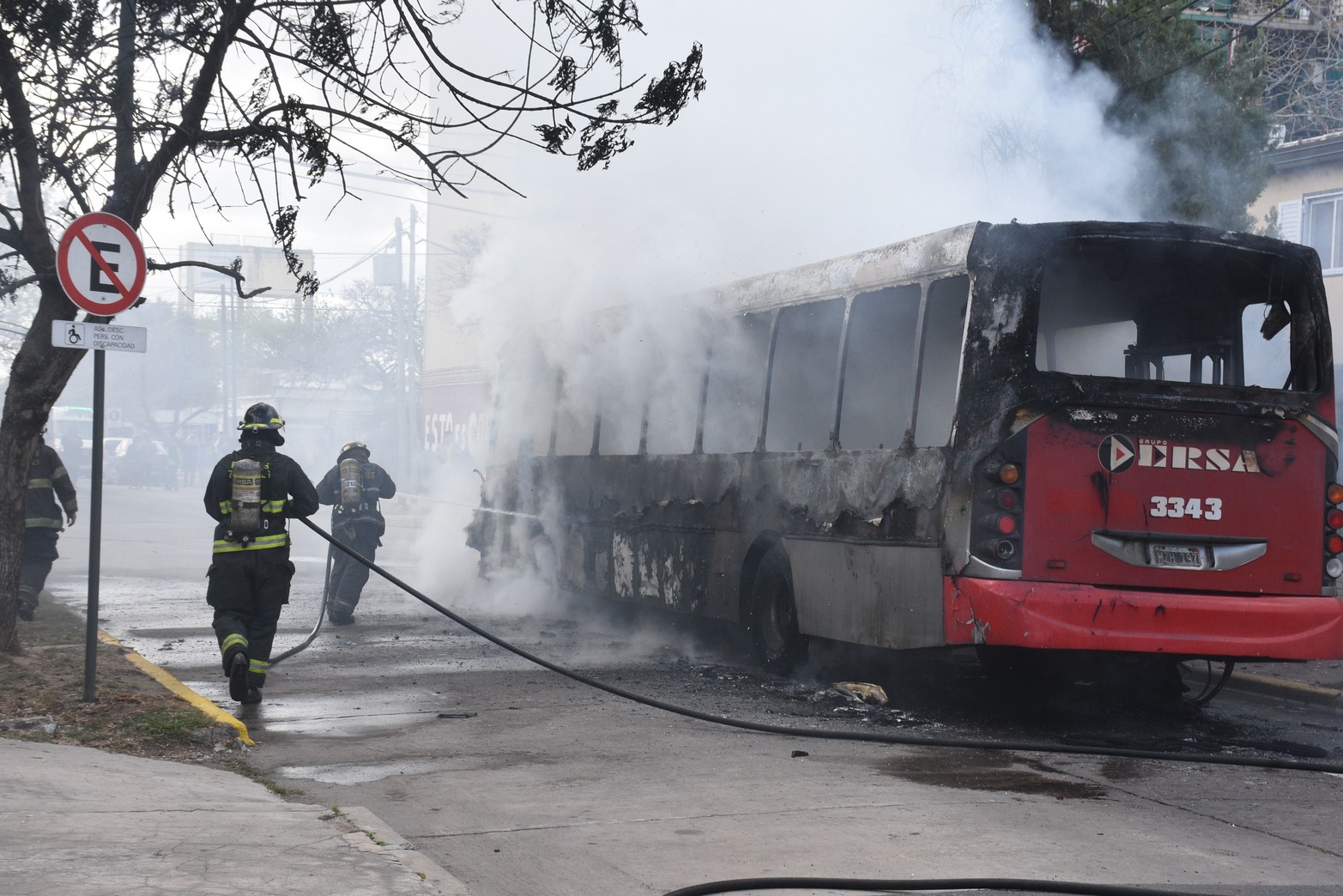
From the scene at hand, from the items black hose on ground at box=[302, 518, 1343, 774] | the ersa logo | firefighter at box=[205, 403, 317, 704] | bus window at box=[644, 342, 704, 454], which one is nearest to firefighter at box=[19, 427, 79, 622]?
firefighter at box=[205, 403, 317, 704]

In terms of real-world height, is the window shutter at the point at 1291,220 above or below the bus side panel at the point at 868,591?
above

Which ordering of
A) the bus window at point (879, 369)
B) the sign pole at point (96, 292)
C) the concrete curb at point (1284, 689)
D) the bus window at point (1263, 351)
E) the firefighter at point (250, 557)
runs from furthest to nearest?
1. the concrete curb at point (1284, 689)
2. the bus window at point (879, 369)
3. the firefighter at point (250, 557)
4. the bus window at point (1263, 351)
5. the sign pole at point (96, 292)

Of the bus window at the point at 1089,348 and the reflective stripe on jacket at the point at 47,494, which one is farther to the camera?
the reflective stripe on jacket at the point at 47,494

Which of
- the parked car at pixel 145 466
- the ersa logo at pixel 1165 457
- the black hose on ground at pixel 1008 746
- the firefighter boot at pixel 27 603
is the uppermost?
the ersa logo at pixel 1165 457

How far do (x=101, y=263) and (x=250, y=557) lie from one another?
1833 mm

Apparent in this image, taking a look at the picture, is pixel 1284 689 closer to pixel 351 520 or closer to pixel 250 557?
pixel 250 557

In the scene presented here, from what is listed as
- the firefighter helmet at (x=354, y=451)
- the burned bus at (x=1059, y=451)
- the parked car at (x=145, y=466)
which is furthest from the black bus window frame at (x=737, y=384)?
the parked car at (x=145, y=466)

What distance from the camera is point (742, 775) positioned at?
6.50 meters

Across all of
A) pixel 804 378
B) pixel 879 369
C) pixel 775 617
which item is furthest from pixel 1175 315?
pixel 775 617

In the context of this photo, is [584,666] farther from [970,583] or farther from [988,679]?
[970,583]

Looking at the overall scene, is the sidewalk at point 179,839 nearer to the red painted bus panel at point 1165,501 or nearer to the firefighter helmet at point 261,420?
the firefighter helmet at point 261,420

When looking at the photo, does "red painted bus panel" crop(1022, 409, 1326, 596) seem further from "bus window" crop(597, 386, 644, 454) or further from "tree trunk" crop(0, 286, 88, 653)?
"tree trunk" crop(0, 286, 88, 653)

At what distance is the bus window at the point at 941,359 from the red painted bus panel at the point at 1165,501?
0.53m

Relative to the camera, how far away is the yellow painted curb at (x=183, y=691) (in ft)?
24.5
